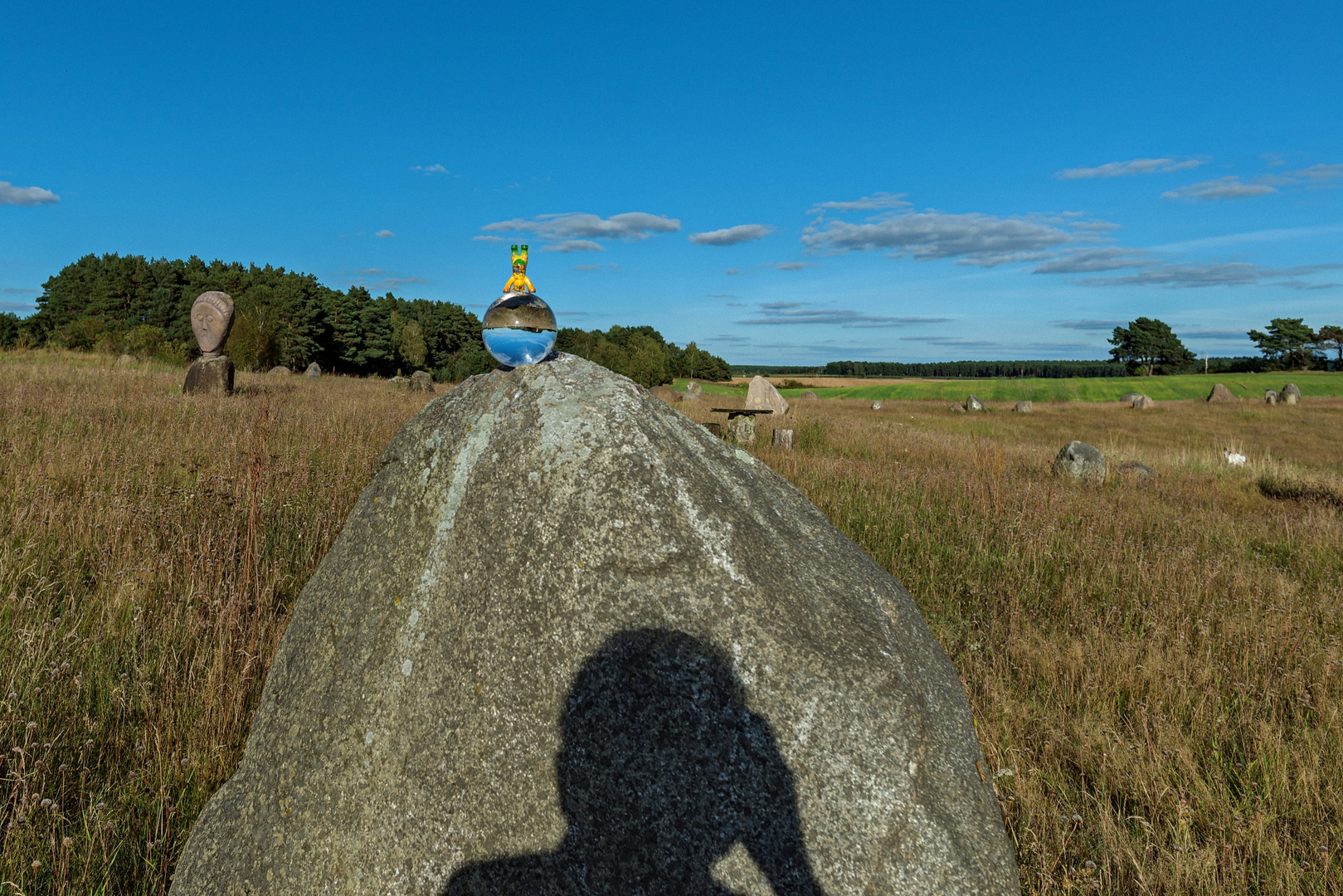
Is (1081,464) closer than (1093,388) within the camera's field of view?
Yes

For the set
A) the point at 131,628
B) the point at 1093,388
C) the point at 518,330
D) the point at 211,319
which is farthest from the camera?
the point at 1093,388

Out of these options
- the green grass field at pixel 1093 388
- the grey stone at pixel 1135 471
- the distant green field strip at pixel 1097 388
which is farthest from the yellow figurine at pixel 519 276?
the distant green field strip at pixel 1097 388

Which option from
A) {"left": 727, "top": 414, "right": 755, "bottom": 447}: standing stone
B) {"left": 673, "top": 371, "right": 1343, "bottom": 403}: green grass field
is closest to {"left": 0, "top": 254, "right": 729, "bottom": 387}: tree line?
{"left": 673, "top": 371, "right": 1343, "bottom": 403}: green grass field

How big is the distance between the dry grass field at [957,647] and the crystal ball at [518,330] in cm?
189

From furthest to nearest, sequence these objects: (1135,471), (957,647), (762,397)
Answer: (762,397) < (1135,471) < (957,647)

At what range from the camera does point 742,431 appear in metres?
12.5

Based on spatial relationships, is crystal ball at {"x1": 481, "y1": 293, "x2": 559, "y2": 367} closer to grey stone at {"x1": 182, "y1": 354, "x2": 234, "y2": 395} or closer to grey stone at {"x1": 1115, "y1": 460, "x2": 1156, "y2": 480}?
grey stone at {"x1": 1115, "y1": 460, "x2": 1156, "y2": 480}

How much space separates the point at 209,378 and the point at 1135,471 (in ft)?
60.8

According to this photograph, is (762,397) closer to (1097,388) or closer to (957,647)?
(957,647)

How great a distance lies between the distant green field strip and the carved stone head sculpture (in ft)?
125

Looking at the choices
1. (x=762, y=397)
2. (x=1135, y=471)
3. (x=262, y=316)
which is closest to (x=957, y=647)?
(x=1135, y=471)

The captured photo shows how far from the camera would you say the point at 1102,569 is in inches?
216

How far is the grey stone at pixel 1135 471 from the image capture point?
38.1ft

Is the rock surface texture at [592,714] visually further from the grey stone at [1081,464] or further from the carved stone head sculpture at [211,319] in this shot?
the carved stone head sculpture at [211,319]
